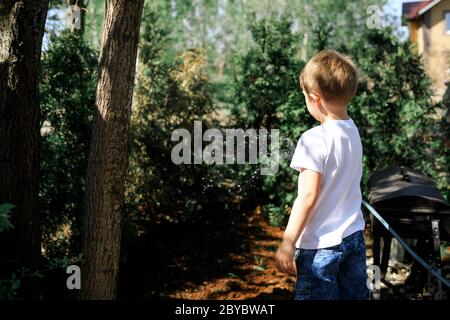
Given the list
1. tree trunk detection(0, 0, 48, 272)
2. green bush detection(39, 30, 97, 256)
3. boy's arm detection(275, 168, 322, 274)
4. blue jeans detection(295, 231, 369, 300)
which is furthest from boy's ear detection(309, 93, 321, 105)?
green bush detection(39, 30, 97, 256)

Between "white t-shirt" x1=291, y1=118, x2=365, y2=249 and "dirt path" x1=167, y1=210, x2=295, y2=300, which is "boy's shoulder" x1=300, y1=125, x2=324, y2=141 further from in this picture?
"dirt path" x1=167, y1=210, x2=295, y2=300

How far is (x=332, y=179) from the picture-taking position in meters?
2.29

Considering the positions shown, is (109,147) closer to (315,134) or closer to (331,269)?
(315,134)

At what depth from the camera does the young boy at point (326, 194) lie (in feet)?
7.31

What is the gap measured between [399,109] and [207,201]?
315 centimetres

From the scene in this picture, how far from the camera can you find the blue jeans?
7.63 ft

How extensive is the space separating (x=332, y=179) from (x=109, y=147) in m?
1.82

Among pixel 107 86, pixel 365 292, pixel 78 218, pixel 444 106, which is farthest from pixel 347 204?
pixel 444 106

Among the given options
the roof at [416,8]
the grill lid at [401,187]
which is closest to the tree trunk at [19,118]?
the grill lid at [401,187]

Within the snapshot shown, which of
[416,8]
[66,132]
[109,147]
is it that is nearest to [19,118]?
[109,147]

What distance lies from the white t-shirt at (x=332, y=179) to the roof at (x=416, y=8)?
14.9m

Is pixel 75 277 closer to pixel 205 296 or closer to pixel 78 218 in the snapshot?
pixel 78 218

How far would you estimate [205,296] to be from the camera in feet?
16.5

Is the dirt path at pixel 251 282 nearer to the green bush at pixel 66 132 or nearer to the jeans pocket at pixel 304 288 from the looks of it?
the green bush at pixel 66 132
